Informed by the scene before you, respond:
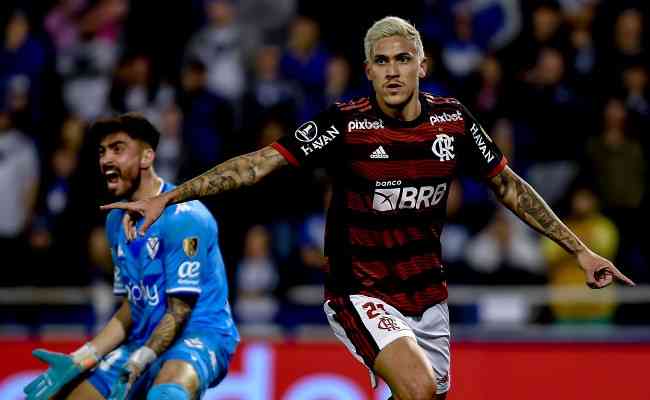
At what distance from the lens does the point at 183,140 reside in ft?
41.1

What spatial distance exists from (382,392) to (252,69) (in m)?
5.63

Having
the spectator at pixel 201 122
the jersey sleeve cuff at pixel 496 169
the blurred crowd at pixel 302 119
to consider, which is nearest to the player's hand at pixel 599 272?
the jersey sleeve cuff at pixel 496 169

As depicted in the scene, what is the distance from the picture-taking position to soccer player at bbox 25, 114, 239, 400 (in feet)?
23.6

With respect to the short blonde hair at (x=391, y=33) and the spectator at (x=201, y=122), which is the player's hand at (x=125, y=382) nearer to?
the short blonde hair at (x=391, y=33)

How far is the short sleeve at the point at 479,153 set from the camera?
708 centimetres

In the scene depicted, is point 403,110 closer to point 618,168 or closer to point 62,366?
point 62,366

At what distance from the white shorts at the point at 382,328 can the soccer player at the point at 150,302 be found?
2.52ft

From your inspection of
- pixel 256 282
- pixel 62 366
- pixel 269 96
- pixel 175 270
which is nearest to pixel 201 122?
pixel 269 96

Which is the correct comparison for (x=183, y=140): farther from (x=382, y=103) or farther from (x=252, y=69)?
(x=382, y=103)

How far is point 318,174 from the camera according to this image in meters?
12.0

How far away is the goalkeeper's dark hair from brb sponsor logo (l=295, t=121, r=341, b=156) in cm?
112

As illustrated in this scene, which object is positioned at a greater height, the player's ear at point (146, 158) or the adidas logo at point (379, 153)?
the player's ear at point (146, 158)

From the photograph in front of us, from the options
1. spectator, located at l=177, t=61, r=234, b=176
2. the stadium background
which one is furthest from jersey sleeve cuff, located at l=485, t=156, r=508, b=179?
spectator, located at l=177, t=61, r=234, b=176

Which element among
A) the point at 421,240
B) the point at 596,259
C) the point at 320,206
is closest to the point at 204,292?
the point at 421,240
